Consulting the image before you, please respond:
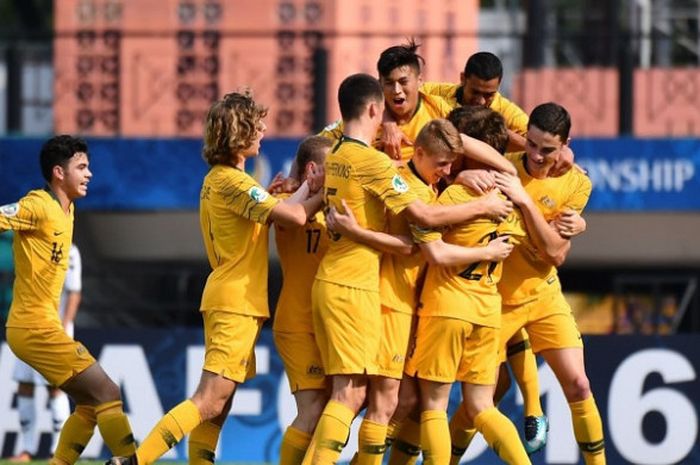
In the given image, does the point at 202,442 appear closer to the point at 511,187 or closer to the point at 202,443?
the point at 202,443

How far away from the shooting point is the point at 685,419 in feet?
44.4

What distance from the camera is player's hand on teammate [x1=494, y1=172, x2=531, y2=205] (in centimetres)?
1013

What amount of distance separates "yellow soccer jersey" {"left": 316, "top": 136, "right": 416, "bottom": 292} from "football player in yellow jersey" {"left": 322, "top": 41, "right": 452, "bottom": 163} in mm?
495

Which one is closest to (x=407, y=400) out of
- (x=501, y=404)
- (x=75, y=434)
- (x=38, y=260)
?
(x=75, y=434)

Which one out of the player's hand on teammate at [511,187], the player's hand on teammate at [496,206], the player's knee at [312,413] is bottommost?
the player's knee at [312,413]

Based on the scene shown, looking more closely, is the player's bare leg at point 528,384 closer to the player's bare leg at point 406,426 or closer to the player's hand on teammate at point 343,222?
the player's bare leg at point 406,426

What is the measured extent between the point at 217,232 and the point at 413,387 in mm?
1354

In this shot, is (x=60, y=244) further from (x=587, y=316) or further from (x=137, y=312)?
(x=587, y=316)

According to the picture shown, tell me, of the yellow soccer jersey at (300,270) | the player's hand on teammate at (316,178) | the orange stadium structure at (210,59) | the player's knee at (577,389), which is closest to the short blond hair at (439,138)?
the player's hand on teammate at (316,178)

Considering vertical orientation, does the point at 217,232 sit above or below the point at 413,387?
above

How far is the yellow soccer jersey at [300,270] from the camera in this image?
1023 centimetres

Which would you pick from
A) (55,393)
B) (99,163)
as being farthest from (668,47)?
(55,393)

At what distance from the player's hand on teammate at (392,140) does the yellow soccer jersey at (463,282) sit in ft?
1.38

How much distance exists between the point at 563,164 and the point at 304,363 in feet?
5.97
